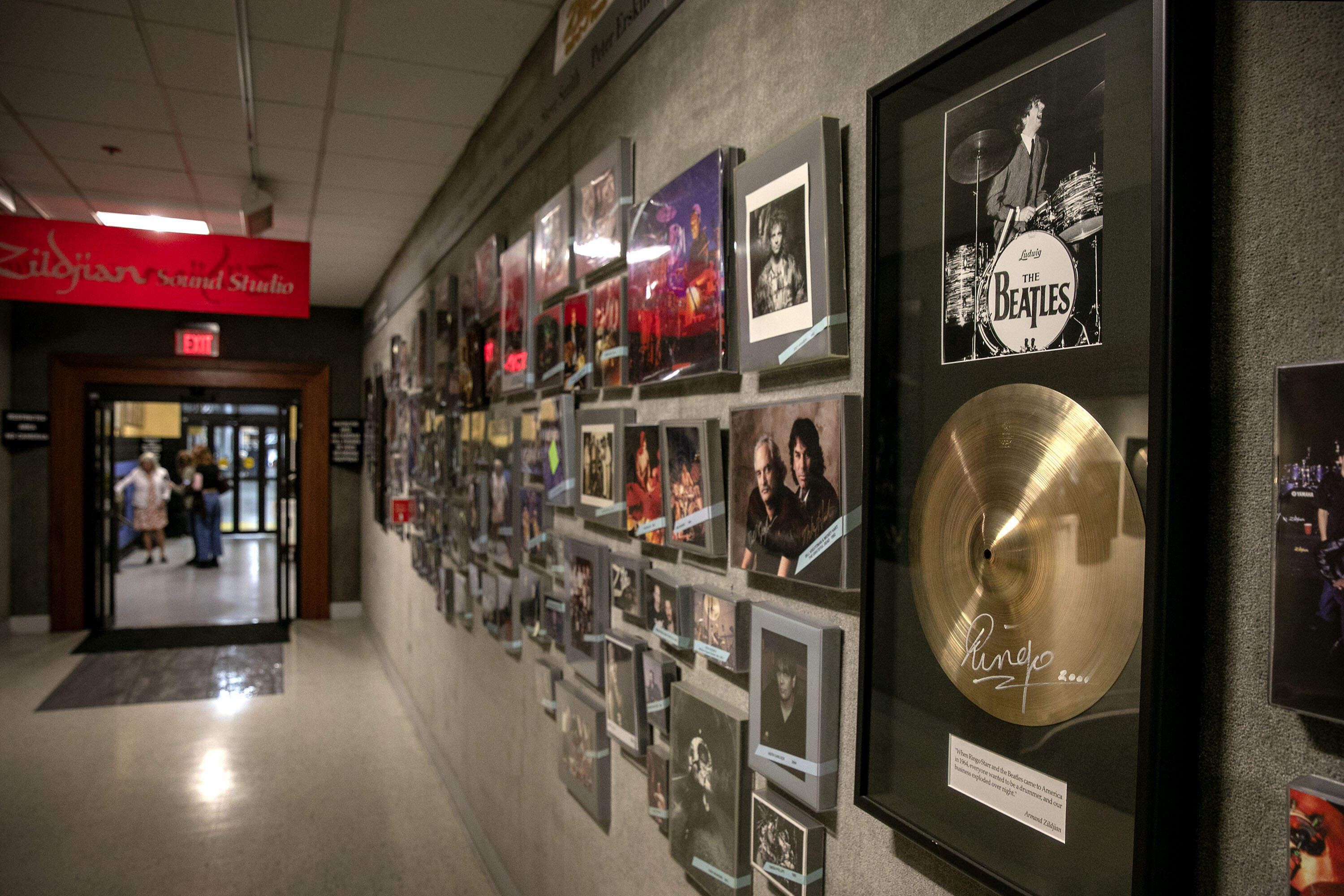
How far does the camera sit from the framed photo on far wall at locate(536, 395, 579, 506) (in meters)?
2.35

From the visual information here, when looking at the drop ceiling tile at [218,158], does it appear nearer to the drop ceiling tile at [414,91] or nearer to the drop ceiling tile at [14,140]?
the drop ceiling tile at [14,140]

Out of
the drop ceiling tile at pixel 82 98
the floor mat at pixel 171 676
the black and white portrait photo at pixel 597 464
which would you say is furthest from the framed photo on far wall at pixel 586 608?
the floor mat at pixel 171 676

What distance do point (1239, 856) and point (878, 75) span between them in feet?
3.33

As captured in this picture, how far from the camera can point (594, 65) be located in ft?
7.53

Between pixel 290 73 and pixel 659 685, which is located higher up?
pixel 290 73

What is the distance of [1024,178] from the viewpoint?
86 centimetres

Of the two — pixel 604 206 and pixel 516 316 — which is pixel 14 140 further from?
pixel 604 206

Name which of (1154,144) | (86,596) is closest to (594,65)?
(1154,144)

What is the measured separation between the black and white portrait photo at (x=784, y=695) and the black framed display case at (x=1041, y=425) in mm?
165

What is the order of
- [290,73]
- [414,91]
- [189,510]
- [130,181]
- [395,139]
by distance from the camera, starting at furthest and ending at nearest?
[189,510]
[130,181]
[395,139]
[414,91]
[290,73]

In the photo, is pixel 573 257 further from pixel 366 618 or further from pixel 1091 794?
pixel 366 618

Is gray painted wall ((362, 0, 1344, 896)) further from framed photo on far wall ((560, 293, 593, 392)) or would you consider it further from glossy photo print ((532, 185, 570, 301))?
framed photo on far wall ((560, 293, 593, 392))

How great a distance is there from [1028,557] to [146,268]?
185 inches

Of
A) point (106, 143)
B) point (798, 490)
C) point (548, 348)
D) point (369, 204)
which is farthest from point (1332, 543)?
point (369, 204)
